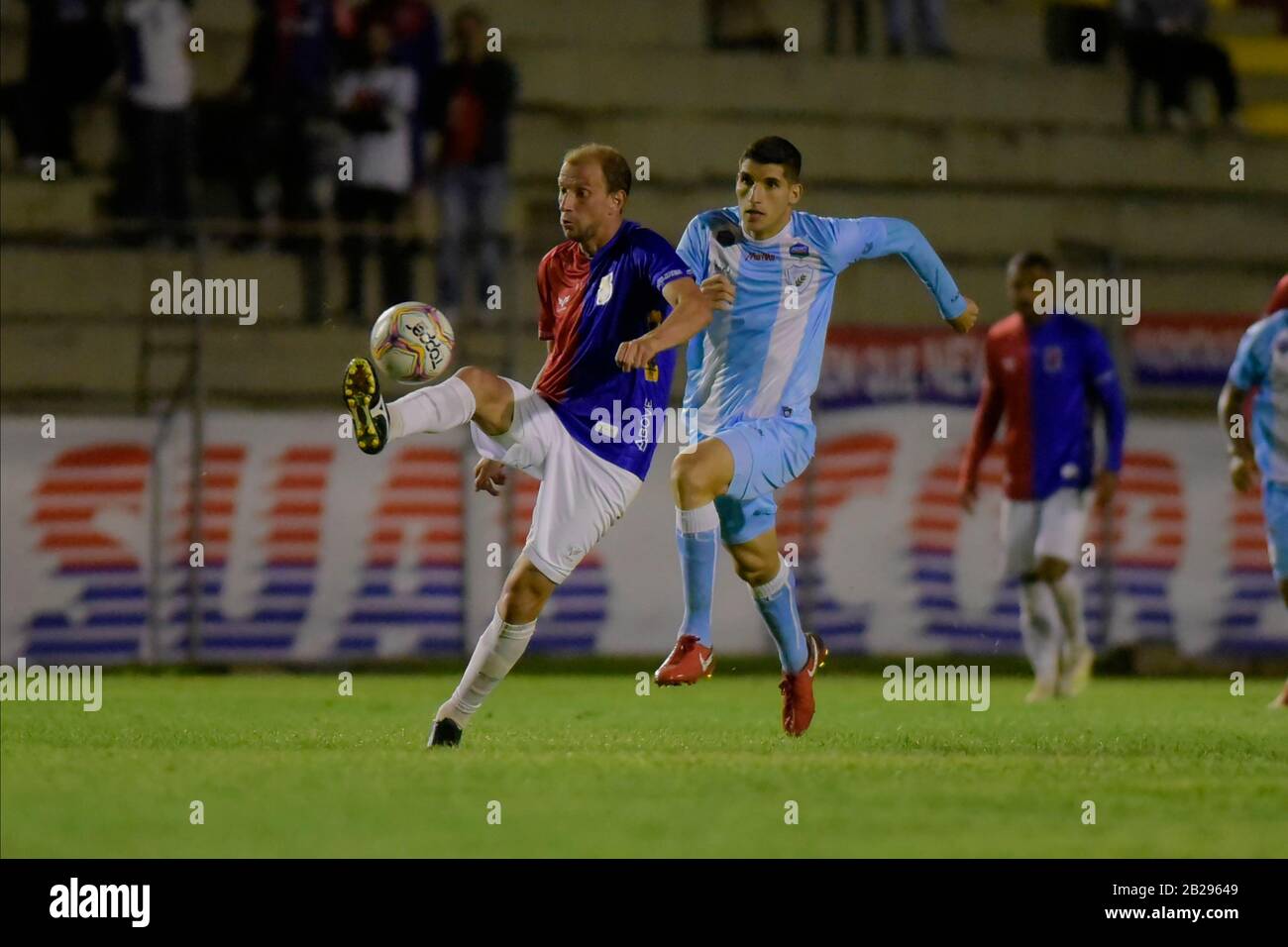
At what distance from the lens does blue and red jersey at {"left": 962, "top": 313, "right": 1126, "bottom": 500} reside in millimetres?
11773

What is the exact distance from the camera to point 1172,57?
18.0m

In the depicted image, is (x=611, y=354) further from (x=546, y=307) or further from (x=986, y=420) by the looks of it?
(x=986, y=420)

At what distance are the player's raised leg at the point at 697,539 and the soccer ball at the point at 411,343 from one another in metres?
0.90

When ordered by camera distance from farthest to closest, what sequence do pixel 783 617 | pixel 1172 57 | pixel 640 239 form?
pixel 1172 57
pixel 783 617
pixel 640 239

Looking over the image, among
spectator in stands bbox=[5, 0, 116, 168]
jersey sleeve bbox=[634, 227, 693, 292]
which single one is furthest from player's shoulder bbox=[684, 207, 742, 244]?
spectator in stands bbox=[5, 0, 116, 168]

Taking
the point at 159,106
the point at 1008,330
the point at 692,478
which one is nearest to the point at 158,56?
the point at 159,106

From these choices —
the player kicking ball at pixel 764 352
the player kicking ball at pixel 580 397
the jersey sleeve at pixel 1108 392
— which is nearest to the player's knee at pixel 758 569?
the player kicking ball at pixel 764 352

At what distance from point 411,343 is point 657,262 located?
0.86 metres

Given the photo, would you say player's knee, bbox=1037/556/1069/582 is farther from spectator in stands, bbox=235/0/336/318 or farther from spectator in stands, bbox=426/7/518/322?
spectator in stands, bbox=235/0/336/318

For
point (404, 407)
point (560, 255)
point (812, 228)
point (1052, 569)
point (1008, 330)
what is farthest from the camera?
point (1008, 330)

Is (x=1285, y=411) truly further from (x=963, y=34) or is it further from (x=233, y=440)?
(x=963, y=34)

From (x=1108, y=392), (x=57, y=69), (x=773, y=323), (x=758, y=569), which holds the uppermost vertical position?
(x=57, y=69)
